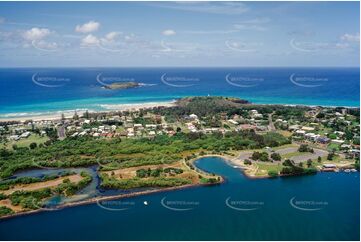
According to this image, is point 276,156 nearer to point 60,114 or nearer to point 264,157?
point 264,157

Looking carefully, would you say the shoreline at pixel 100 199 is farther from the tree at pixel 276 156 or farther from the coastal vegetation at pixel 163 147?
the tree at pixel 276 156

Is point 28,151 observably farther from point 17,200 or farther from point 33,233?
point 33,233

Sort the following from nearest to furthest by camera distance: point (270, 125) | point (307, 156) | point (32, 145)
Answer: point (307, 156), point (32, 145), point (270, 125)

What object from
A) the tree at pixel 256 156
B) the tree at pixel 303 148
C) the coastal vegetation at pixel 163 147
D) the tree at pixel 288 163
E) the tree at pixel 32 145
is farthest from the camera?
the tree at pixel 32 145

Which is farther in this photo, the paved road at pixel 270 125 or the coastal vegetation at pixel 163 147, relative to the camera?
the paved road at pixel 270 125

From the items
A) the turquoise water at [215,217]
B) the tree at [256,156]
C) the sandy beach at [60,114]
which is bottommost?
the turquoise water at [215,217]

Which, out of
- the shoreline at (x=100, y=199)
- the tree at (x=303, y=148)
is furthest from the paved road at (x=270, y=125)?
the shoreline at (x=100, y=199)

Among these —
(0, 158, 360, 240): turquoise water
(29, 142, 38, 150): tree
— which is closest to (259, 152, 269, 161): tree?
(0, 158, 360, 240): turquoise water

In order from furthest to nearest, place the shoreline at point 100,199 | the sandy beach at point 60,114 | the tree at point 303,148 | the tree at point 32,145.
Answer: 1. the sandy beach at point 60,114
2. the tree at point 32,145
3. the tree at point 303,148
4. the shoreline at point 100,199

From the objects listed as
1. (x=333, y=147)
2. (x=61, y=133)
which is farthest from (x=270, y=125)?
(x=61, y=133)
